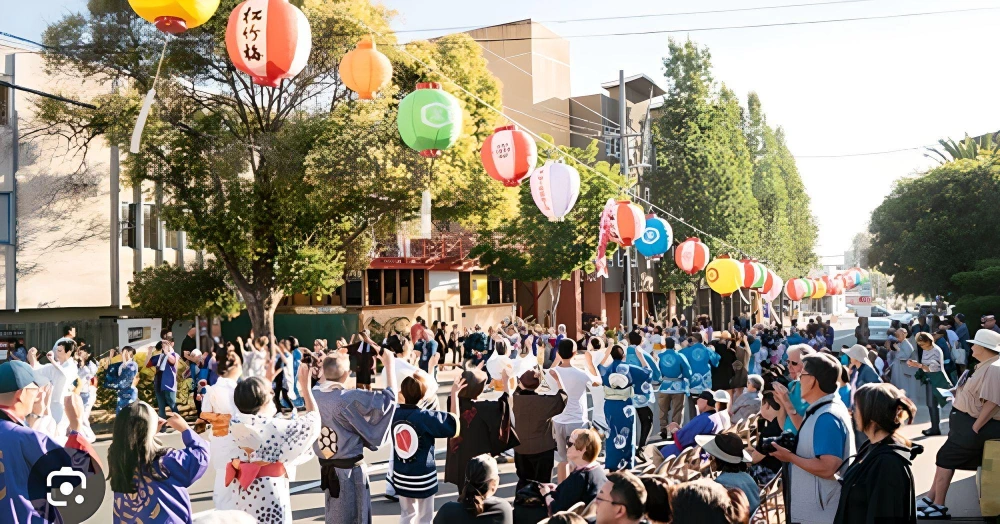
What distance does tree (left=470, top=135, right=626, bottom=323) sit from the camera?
116ft

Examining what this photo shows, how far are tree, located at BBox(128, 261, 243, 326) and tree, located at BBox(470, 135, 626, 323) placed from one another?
13283 mm

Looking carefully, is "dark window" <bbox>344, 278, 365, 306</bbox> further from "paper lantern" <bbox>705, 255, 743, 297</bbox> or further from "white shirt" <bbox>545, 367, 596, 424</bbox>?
"white shirt" <bbox>545, 367, 596, 424</bbox>

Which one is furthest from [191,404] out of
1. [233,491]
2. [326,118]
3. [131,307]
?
[233,491]

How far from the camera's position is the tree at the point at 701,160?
145ft

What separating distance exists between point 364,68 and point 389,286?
24.3 m

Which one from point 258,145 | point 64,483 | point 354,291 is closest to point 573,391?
point 64,483

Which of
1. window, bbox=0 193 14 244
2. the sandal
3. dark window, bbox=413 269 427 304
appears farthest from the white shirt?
dark window, bbox=413 269 427 304

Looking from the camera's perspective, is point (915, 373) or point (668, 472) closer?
point (668, 472)

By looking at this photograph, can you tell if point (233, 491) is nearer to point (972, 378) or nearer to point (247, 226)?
point (972, 378)

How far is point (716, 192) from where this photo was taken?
4431 centimetres

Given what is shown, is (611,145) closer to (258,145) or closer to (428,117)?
(258,145)

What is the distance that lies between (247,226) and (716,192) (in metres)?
29.8

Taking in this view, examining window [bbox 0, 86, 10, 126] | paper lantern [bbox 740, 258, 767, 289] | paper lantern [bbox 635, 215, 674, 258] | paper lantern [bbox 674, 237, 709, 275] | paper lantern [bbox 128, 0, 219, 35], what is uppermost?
window [bbox 0, 86, 10, 126]

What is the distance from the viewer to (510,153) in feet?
42.5
